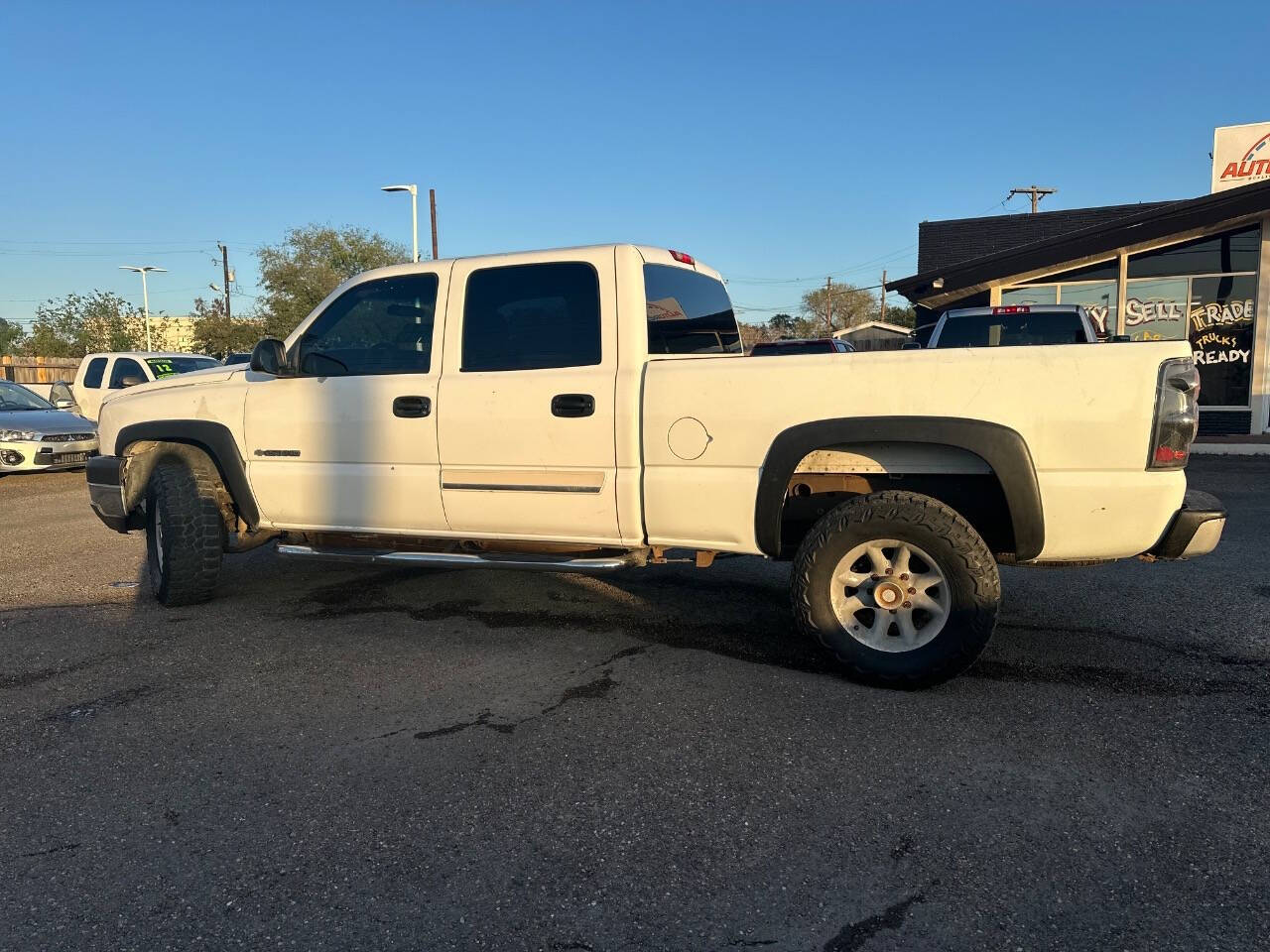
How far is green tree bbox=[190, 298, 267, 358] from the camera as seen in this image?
132ft

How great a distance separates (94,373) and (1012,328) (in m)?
14.3

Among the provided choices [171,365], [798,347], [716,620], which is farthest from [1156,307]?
[171,365]

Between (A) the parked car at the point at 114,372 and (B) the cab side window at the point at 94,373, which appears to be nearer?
(A) the parked car at the point at 114,372

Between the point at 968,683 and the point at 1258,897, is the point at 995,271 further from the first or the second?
the point at 1258,897

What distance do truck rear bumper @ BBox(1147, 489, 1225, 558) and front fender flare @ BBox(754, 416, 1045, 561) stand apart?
53cm

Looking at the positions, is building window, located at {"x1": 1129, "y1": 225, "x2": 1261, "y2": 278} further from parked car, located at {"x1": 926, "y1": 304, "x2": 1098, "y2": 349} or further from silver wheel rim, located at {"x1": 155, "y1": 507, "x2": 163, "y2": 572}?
silver wheel rim, located at {"x1": 155, "y1": 507, "x2": 163, "y2": 572}

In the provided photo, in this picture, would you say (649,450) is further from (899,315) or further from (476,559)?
(899,315)

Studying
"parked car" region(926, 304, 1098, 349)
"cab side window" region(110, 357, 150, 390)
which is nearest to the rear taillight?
"parked car" region(926, 304, 1098, 349)

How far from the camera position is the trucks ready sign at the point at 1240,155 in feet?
51.9

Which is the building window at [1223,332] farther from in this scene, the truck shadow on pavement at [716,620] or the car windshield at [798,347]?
the truck shadow on pavement at [716,620]

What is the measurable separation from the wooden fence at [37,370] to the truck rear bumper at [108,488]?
25.5 metres

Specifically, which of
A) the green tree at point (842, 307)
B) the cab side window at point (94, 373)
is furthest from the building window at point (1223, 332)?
the green tree at point (842, 307)

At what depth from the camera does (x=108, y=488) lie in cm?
572

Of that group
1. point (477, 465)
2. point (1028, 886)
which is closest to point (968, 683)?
point (1028, 886)
